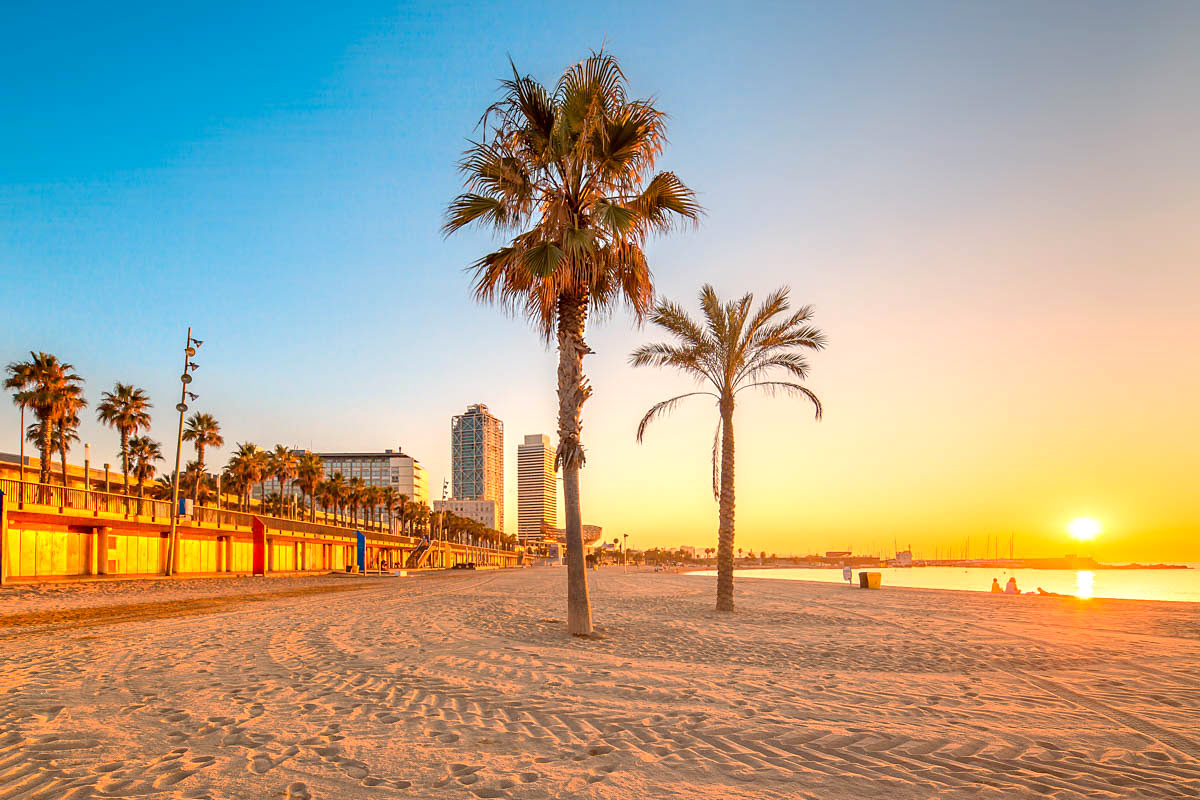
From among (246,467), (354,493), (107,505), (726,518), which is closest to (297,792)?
A: (726,518)

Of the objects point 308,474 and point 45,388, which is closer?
point 45,388

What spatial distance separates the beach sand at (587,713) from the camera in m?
4.50

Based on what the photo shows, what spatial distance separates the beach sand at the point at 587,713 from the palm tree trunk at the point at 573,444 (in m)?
0.82

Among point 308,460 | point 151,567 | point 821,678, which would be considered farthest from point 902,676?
point 308,460

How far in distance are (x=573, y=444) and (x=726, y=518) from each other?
7811 mm

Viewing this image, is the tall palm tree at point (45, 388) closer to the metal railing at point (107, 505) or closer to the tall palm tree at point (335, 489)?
the metal railing at point (107, 505)

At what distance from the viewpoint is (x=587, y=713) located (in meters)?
6.32

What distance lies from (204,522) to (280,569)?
47.7ft

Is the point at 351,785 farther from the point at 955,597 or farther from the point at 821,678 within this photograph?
the point at 955,597

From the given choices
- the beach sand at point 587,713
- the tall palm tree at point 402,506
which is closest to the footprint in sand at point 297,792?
the beach sand at point 587,713

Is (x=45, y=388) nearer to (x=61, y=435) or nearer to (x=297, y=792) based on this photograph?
(x=61, y=435)

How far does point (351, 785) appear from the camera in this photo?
14.4 ft

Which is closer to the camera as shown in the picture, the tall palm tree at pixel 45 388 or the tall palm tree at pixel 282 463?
the tall palm tree at pixel 45 388

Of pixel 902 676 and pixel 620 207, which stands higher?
pixel 620 207
